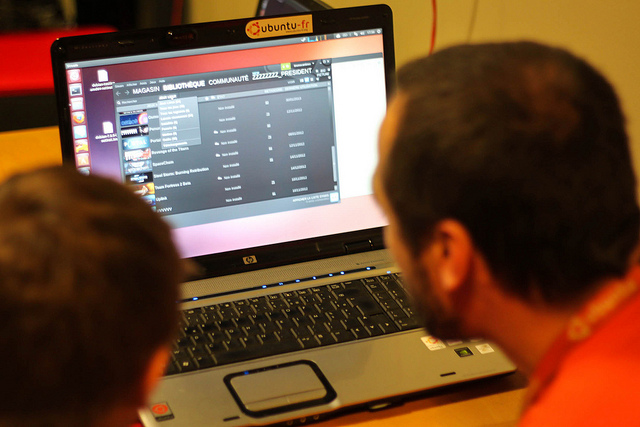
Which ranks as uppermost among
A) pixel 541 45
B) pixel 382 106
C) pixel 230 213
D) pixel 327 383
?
pixel 541 45

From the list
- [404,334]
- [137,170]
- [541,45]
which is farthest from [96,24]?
[541,45]

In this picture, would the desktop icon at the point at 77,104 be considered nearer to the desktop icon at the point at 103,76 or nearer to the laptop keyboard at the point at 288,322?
the desktop icon at the point at 103,76

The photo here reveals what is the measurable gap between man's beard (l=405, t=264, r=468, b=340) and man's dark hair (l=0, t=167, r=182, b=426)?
0.87 feet

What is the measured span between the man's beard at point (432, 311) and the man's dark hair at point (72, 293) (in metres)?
0.27

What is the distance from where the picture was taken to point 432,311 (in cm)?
67

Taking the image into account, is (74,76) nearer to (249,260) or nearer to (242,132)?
(242,132)

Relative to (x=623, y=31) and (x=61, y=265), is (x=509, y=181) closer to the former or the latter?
(x=61, y=265)

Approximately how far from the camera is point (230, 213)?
99cm

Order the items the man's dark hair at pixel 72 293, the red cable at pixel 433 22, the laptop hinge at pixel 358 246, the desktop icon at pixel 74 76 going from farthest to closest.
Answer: the red cable at pixel 433 22, the laptop hinge at pixel 358 246, the desktop icon at pixel 74 76, the man's dark hair at pixel 72 293

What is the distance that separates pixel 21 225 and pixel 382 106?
0.69 m

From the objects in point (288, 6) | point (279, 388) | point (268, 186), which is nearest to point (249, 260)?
point (268, 186)

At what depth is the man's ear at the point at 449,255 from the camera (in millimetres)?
602

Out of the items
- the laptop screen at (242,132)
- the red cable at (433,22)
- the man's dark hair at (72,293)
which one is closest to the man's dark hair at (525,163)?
the man's dark hair at (72,293)

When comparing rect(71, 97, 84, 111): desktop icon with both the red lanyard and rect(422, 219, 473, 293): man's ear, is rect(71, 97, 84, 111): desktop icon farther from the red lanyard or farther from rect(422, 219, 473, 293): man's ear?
the red lanyard
